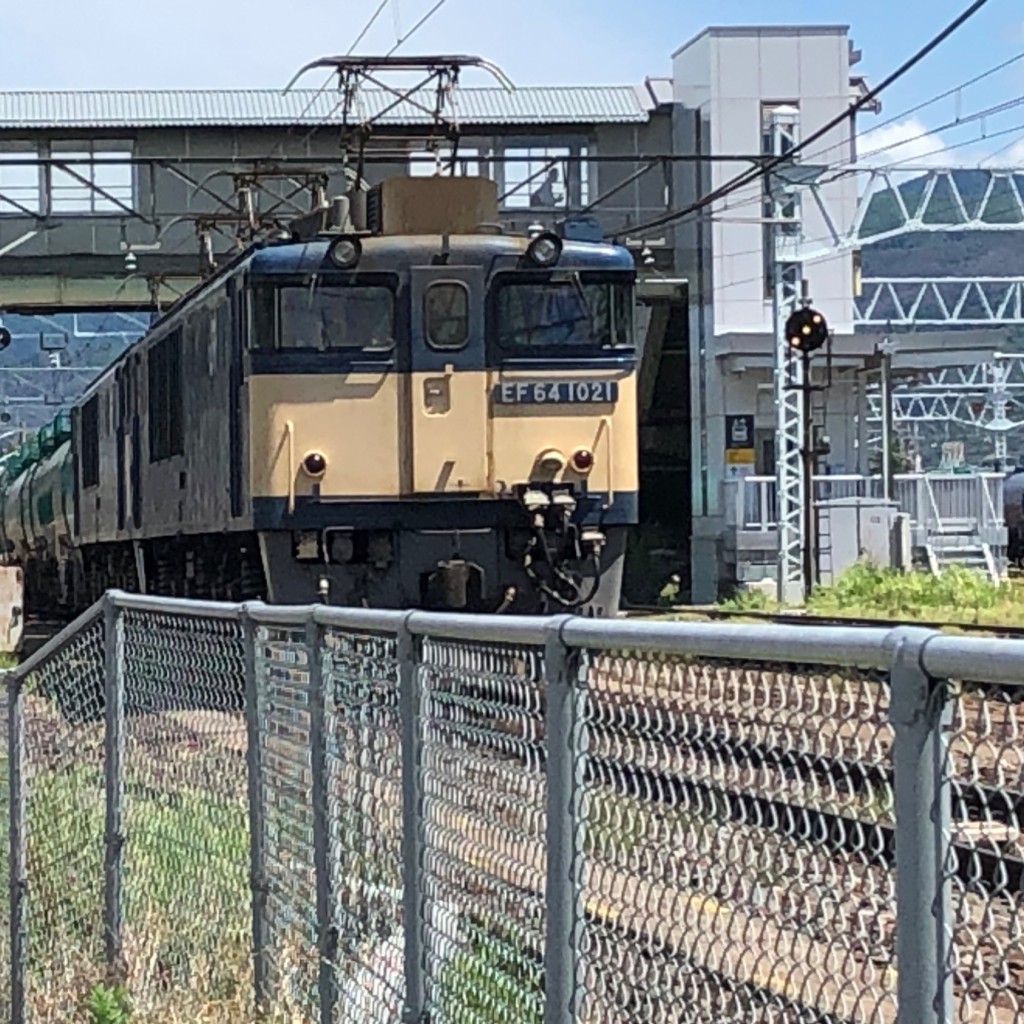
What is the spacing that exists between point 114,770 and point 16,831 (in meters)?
1.23

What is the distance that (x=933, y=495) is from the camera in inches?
1374

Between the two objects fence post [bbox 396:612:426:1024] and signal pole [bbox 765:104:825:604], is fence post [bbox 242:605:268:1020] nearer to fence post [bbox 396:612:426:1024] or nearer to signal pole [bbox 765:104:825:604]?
fence post [bbox 396:612:426:1024]

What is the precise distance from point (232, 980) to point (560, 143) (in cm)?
3185

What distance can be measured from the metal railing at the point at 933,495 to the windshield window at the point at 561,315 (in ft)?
57.8

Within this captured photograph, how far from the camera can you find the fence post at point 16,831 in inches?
304

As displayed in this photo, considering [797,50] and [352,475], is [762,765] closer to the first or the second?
[352,475]

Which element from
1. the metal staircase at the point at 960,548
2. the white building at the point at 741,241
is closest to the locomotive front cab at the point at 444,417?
the metal staircase at the point at 960,548

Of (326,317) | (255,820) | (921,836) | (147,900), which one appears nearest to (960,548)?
(326,317)

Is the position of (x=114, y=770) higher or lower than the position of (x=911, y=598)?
higher

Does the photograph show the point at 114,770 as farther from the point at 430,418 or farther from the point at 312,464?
the point at 430,418

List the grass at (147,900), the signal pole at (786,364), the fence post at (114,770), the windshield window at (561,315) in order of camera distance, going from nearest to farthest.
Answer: the grass at (147,900), the fence post at (114,770), the windshield window at (561,315), the signal pole at (786,364)

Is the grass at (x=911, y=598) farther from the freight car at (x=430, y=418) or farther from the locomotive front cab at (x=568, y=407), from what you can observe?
the freight car at (x=430, y=418)

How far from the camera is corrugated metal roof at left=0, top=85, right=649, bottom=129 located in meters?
36.6

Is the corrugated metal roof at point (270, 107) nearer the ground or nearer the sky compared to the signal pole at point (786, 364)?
nearer the sky
